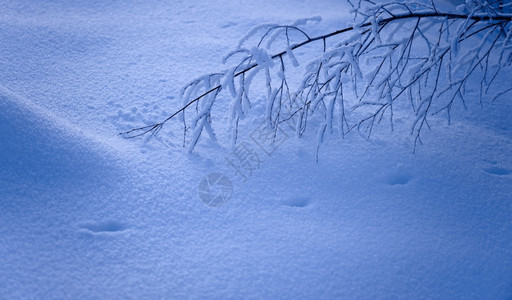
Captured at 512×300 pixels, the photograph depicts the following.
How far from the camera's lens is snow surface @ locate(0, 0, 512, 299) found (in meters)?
1.71

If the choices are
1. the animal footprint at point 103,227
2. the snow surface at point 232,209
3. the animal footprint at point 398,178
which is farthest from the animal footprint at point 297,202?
the animal footprint at point 103,227

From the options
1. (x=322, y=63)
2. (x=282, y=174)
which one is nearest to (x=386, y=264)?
(x=282, y=174)

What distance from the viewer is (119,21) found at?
12.9 feet

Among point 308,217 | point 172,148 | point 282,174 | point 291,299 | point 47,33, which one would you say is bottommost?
point 291,299

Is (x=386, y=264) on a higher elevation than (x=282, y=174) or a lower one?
lower

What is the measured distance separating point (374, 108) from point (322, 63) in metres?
1.21

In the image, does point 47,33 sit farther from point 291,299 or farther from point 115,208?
point 291,299

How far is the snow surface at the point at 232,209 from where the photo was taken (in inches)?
67.4
